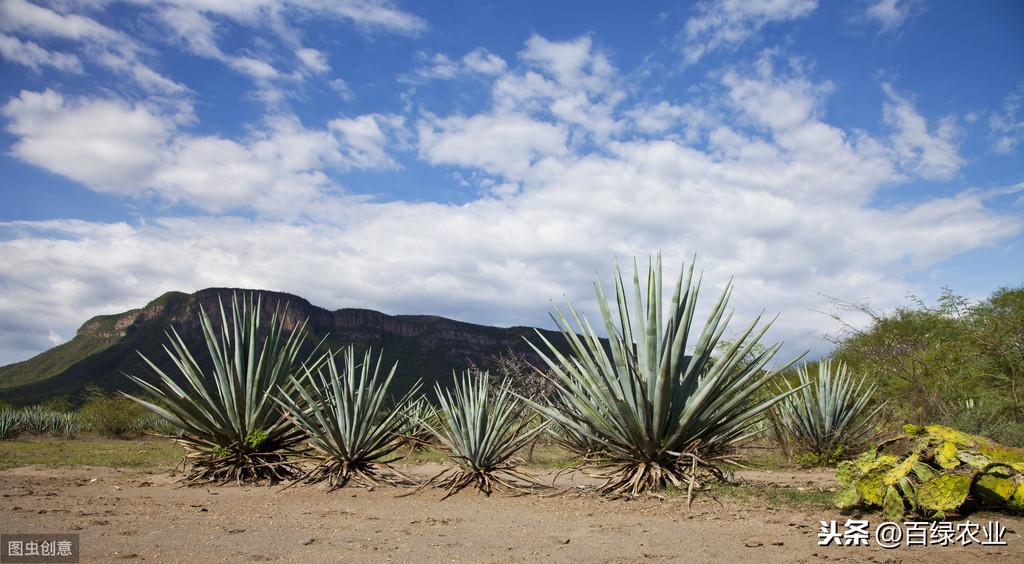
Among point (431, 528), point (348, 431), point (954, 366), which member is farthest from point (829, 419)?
point (431, 528)

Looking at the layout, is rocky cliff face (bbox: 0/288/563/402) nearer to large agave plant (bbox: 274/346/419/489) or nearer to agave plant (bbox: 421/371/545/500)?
large agave plant (bbox: 274/346/419/489)

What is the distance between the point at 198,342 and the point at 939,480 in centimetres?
6113

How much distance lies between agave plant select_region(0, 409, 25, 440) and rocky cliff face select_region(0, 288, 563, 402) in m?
18.4

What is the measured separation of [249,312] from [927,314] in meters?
15.6

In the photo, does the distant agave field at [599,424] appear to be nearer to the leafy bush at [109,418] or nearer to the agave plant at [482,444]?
the agave plant at [482,444]

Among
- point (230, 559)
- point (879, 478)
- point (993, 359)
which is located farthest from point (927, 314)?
point (230, 559)

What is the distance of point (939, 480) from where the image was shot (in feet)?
15.9

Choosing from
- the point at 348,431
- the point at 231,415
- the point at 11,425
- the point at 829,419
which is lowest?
the point at 11,425

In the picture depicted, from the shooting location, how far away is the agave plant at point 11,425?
24325 mm

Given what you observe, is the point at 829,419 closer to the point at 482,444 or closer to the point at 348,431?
the point at 482,444

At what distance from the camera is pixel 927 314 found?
51.5ft

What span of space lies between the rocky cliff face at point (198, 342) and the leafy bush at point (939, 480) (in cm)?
3855

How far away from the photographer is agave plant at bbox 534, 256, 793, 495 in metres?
6.34

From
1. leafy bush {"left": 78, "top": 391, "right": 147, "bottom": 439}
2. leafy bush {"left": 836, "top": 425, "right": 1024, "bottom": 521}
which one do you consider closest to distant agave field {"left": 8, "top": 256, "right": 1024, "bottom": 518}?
leafy bush {"left": 836, "top": 425, "right": 1024, "bottom": 521}
